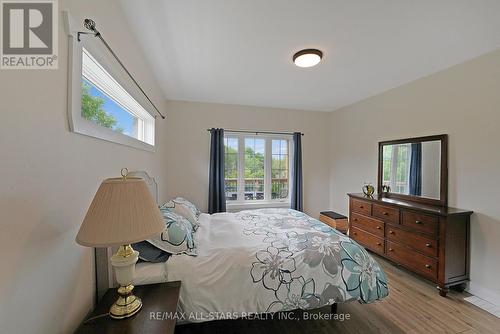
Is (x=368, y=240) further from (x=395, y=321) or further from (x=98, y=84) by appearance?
(x=98, y=84)

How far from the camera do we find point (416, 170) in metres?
2.75

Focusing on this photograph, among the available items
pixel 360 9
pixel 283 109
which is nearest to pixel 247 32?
pixel 360 9

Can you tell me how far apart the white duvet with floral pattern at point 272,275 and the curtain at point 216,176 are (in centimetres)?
184

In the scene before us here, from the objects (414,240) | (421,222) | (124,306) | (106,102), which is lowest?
(414,240)

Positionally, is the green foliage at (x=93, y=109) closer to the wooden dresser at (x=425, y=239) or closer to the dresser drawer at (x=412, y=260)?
the wooden dresser at (x=425, y=239)

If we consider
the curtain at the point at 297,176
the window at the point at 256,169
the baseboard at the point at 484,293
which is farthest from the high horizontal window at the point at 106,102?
the baseboard at the point at 484,293

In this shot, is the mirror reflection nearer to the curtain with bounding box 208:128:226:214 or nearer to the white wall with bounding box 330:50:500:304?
the white wall with bounding box 330:50:500:304

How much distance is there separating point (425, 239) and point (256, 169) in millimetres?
2685

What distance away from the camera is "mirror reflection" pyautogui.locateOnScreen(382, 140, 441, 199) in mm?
2550

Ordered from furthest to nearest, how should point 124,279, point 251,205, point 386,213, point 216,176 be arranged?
point 251,205 < point 216,176 < point 386,213 < point 124,279

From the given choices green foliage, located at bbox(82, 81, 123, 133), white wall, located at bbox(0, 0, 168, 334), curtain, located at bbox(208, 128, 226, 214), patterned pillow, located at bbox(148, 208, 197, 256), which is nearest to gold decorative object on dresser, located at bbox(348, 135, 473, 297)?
curtain, located at bbox(208, 128, 226, 214)

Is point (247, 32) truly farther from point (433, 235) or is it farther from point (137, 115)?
point (433, 235)

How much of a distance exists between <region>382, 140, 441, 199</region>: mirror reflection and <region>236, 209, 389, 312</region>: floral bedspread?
1.59m

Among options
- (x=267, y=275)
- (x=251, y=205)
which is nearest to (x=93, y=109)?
(x=267, y=275)
